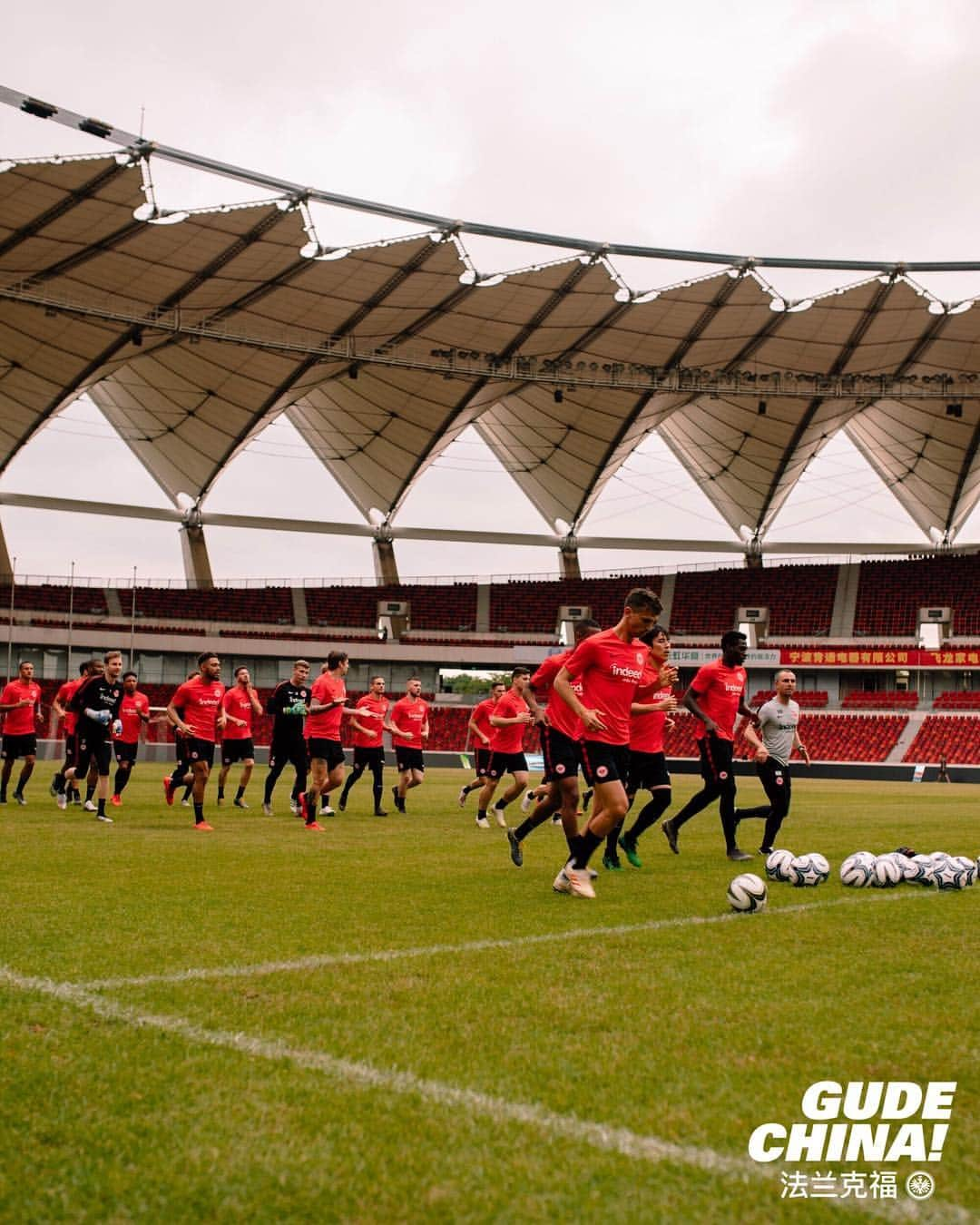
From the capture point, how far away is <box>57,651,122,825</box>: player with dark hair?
591 inches

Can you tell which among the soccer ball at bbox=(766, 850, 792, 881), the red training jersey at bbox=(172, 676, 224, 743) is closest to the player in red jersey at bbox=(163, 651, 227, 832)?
the red training jersey at bbox=(172, 676, 224, 743)

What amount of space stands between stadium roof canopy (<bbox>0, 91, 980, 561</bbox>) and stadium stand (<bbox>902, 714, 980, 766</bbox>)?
13.1 m

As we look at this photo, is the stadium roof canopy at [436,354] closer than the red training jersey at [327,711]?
No

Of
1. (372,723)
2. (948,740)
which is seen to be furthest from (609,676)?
(948,740)

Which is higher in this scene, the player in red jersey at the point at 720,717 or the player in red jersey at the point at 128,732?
the player in red jersey at the point at 720,717

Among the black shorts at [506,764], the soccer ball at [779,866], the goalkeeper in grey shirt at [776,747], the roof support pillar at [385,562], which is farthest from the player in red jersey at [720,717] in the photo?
the roof support pillar at [385,562]

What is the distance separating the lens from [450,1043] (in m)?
4.54

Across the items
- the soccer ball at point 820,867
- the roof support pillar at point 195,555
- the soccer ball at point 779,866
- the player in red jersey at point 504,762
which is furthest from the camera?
the roof support pillar at point 195,555

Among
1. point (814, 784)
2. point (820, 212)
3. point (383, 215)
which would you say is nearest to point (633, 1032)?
point (814, 784)

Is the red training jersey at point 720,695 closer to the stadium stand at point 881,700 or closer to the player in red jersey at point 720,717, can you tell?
the player in red jersey at point 720,717

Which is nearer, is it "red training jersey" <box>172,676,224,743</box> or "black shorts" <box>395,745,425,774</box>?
"red training jersey" <box>172,676,224,743</box>

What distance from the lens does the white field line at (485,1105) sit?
3176 millimetres

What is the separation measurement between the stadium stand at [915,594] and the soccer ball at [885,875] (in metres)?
49.7

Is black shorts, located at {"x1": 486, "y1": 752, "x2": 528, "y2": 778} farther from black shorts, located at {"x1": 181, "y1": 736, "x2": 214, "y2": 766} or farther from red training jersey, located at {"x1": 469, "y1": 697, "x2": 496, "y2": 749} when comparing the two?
black shorts, located at {"x1": 181, "y1": 736, "x2": 214, "y2": 766}
